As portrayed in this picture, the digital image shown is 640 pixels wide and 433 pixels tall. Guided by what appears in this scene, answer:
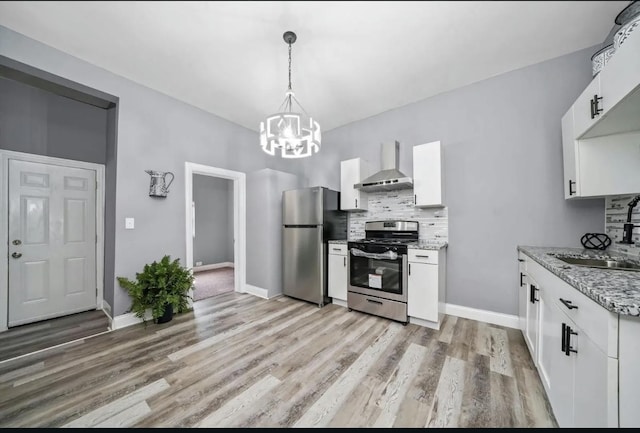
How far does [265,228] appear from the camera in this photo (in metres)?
3.42

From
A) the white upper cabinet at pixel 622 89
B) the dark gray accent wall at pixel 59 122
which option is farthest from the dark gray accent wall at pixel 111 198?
the white upper cabinet at pixel 622 89

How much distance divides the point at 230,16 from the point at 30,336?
358 cm

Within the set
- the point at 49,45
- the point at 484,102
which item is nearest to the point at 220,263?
the point at 49,45

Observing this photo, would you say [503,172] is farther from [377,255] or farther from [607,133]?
[377,255]

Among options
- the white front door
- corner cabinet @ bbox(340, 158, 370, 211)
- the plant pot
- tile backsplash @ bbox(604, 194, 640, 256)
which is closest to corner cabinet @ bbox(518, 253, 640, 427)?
tile backsplash @ bbox(604, 194, 640, 256)

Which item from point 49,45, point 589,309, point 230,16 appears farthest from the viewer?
point 49,45

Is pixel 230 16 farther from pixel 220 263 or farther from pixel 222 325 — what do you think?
pixel 220 263

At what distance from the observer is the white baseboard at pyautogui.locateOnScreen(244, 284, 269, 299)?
11.0 ft

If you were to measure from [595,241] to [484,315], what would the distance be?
118cm

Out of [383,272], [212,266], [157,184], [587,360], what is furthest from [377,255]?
[212,266]

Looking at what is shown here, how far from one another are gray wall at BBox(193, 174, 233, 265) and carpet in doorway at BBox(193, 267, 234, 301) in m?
0.48

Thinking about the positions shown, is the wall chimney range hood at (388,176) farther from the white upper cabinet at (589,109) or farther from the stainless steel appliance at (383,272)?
the white upper cabinet at (589,109)

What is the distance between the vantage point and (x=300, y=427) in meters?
1.22

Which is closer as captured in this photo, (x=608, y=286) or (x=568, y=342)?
(x=608, y=286)
